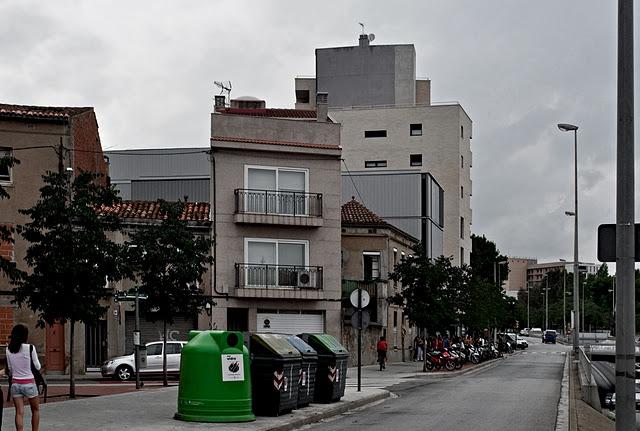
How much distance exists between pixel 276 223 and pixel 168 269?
554 inches

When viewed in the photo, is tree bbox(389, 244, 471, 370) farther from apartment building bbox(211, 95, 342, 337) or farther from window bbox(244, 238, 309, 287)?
window bbox(244, 238, 309, 287)

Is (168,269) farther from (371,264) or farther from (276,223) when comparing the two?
(371,264)

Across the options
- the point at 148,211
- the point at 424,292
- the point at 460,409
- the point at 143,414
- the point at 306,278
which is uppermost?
the point at 148,211

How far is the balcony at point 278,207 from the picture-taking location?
45562mm

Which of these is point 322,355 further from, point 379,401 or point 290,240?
point 290,240

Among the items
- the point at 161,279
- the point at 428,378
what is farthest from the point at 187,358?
the point at 428,378

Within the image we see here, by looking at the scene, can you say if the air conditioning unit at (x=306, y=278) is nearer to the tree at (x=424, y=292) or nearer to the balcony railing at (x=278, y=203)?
the balcony railing at (x=278, y=203)

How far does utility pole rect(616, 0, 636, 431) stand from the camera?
13523 millimetres

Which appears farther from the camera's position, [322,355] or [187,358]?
[322,355]

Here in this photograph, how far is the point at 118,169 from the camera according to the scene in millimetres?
63438

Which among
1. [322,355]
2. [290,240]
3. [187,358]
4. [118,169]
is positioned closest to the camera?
[187,358]

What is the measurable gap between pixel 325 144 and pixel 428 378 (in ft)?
40.6

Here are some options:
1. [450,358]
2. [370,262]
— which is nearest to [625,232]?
[450,358]

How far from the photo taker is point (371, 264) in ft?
175
